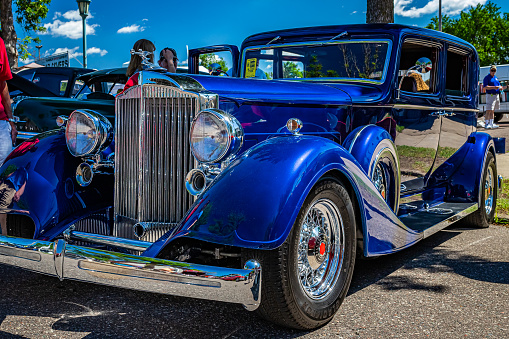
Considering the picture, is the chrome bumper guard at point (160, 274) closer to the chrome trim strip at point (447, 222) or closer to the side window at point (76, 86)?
the chrome trim strip at point (447, 222)

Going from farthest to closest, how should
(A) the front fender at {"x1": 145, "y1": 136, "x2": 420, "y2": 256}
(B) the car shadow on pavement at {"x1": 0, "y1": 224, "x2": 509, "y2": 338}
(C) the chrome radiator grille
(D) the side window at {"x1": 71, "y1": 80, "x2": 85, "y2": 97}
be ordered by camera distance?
(D) the side window at {"x1": 71, "y1": 80, "x2": 85, "y2": 97} < (C) the chrome radiator grille < (B) the car shadow on pavement at {"x1": 0, "y1": 224, "x2": 509, "y2": 338} < (A) the front fender at {"x1": 145, "y1": 136, "x2": 420, "y2": 256}

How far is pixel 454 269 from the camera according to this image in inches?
145

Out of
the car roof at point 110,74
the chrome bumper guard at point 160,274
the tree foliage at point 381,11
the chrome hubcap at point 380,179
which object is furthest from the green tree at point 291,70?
the tree foliage at point 381,11

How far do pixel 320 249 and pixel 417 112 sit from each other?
6.71 feet

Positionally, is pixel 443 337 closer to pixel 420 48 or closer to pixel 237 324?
pixel 237 324

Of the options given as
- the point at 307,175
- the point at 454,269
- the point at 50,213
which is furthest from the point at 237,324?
the point at 454,269

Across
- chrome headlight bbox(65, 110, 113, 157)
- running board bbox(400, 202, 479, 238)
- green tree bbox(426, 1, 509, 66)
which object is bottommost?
running board bbox(400, 202, 479, 238)

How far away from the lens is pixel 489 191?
524 cm

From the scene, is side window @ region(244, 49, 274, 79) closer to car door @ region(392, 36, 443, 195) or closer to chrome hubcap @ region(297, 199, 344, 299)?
car door @ region(392, 36, 443, 195)

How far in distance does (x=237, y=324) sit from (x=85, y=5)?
1151 cm

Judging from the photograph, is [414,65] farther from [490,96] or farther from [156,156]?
[490,96]

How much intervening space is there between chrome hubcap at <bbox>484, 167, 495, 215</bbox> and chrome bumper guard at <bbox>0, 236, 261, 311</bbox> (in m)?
3.73

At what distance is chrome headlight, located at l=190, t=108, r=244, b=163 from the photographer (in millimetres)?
2562

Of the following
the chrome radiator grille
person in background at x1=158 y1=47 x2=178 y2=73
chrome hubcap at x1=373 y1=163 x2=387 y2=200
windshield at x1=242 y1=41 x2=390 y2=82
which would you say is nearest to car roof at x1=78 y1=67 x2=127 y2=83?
person in background at x1=158 y1=47 x2=178 y2=73
